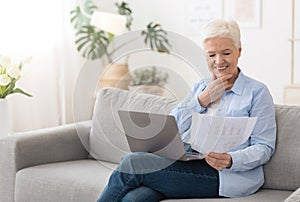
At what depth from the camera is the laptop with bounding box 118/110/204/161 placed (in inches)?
99.4

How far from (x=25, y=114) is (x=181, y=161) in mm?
A: 2357

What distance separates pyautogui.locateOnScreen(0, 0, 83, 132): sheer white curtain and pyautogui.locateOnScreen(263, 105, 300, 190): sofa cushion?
2.43 meters

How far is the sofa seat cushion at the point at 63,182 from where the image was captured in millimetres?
2934

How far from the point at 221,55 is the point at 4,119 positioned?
1.43m

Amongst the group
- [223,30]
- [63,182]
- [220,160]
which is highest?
[223,30]

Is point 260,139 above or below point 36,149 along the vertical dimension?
above

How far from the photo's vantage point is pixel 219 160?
2.55m

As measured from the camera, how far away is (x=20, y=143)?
3178 millimetres

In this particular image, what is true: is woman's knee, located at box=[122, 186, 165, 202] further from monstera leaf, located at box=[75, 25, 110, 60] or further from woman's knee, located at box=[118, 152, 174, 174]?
monstera leaf, located at box=[75, 25, 110, 60]

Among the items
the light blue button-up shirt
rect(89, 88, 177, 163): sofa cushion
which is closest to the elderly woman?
the light blue button-up shirt

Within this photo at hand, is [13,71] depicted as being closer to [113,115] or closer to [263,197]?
[113,115]

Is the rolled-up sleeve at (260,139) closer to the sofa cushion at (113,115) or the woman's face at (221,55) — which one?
the woman's face at (221,55)

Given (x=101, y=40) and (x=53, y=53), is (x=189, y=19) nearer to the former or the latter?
(x=101, y=40)

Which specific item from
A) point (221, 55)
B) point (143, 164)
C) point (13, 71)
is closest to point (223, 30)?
point (221, 55)
